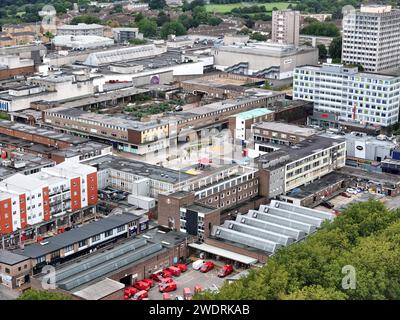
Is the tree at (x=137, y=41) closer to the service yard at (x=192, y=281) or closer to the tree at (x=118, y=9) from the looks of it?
the tree at (x=118, y=9)

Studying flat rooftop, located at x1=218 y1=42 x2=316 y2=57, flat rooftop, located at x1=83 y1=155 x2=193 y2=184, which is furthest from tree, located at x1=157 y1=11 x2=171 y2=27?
flat rooftop, located at x1=83 y1=155 x2=193 y2=184

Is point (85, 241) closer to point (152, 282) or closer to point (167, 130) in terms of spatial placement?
point (152, 282)

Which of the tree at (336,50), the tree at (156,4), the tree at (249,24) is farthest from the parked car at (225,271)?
the tree at (156,4)

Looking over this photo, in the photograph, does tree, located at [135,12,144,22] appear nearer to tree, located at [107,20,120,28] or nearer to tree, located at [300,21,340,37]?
tree, located at [107,20,120,28]

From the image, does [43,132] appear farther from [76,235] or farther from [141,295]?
[141,295]

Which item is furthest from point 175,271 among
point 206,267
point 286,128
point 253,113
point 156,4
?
point 156,4
